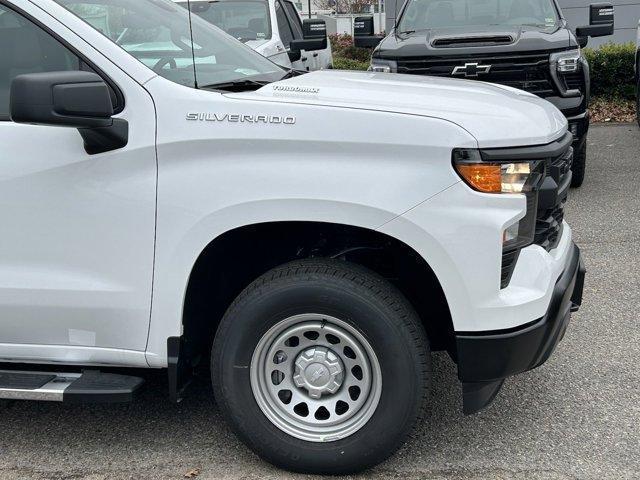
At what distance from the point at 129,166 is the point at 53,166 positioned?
1.00 ft

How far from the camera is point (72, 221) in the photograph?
120 inches

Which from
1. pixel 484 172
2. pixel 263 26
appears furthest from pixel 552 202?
pixel 263 26

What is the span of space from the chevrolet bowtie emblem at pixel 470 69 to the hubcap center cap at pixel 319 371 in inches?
187

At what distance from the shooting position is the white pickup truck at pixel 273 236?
2846 millimetres

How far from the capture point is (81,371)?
329cm

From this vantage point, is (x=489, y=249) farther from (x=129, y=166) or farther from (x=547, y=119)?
(x=129, y=166)

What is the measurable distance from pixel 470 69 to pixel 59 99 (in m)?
5.14

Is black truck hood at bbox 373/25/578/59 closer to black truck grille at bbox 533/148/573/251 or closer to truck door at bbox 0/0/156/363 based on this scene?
black truck grille at bbox 533/148/573/251

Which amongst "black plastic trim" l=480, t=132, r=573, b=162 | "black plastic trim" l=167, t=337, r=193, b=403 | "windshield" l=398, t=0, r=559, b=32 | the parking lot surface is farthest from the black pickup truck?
"black plastic trim" l=167, t=337, r=193, b=403

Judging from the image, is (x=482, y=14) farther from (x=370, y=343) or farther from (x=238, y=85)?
(x=370, y=343)

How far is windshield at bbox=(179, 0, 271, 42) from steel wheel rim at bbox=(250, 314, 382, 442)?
6.28 metres

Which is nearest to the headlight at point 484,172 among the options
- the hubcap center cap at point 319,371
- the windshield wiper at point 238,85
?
the hubcap center cap at point 319,371

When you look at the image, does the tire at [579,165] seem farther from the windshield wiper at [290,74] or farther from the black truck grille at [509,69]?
the windshield wiper at [290,74]

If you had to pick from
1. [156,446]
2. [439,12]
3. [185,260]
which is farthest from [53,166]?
[439,12]
